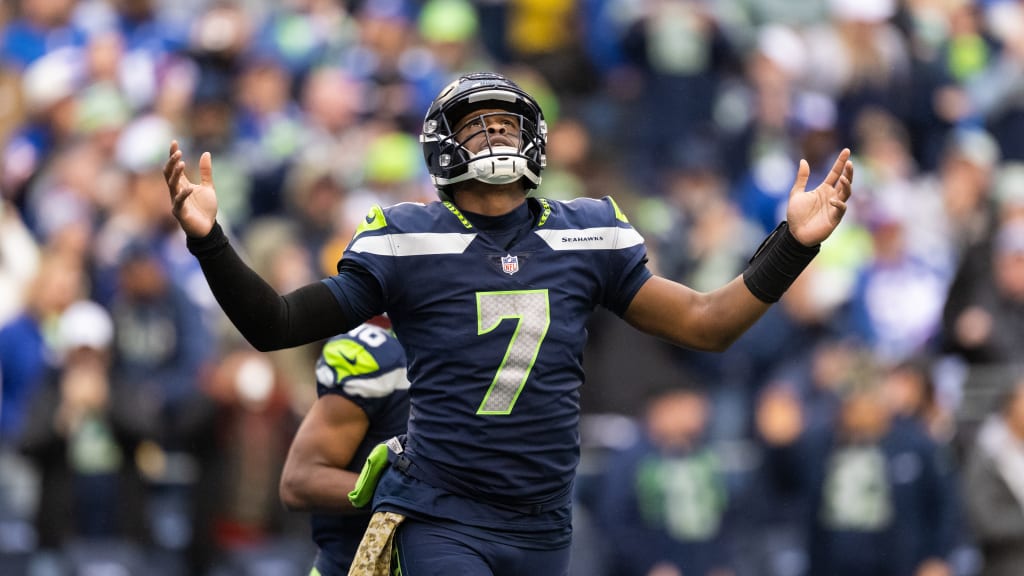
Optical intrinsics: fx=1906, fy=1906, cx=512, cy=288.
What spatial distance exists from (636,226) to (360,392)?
6.28m

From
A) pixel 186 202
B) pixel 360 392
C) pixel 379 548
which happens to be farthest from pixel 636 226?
pixel 186 202

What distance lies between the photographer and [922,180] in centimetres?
1445

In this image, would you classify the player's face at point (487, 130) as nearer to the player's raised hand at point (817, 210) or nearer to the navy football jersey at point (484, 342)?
the navy football jersey at point (484, 342)

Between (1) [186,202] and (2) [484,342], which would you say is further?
(2) [484,342]

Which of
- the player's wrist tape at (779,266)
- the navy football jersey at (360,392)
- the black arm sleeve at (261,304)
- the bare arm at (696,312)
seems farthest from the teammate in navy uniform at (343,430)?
the player's wrist tape at (779,266)

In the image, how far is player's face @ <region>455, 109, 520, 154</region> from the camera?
5.78 meters

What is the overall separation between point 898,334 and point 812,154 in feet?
5.09

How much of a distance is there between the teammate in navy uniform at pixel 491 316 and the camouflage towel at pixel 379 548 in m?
0.04

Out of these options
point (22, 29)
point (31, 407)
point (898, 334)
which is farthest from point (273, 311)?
point (22, 29)

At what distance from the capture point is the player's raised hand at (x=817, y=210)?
5.67 metres

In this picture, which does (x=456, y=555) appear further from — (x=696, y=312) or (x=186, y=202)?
(x=186, y=202)

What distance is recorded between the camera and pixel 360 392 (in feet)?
21.1

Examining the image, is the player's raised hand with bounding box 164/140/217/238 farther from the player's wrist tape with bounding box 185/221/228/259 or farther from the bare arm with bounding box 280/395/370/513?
the bare arm with bounding box 280/395/370/513

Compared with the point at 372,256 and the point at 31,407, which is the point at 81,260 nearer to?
the point at 31,407
